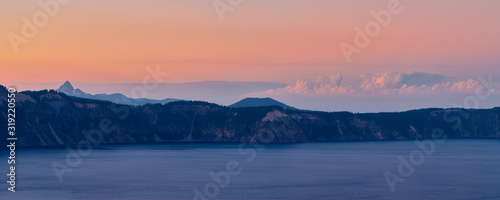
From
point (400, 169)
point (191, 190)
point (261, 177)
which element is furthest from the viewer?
point (400, 169)

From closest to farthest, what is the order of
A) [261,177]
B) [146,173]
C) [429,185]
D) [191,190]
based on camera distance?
[191,190] < [429,185] < [261,177] < [146,173]

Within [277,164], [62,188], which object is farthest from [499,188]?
[62,188]

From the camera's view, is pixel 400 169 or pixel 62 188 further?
pixel 400 169

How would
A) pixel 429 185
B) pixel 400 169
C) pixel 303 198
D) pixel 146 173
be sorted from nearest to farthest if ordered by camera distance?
1. pixel 303 198
2. pixel 429 185
3. pixel 146 173
4. pixel 400 169

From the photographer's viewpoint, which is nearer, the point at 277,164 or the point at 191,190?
the point at 191,190

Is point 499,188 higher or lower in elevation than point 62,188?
lower

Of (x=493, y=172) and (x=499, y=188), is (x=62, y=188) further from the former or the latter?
(x=493, y=172)

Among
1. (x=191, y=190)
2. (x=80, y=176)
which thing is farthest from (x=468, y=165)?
(x=80, y=176)

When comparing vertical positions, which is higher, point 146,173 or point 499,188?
point 146,173

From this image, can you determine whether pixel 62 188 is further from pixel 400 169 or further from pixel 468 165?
pixel 468 165
